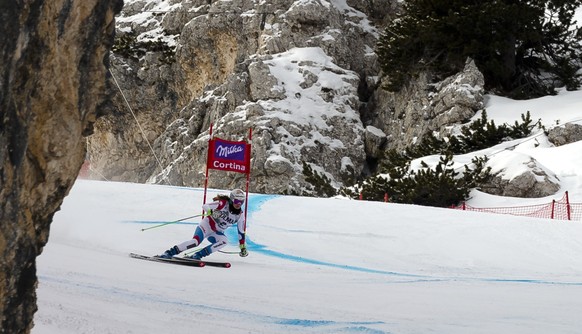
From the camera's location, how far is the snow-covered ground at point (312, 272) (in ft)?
23.7

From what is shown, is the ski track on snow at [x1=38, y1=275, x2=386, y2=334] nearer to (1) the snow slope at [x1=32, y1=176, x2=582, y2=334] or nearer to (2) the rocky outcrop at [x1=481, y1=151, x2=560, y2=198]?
(1) the snow slope at [x1=32, y1=176, x2=582, y2=334]

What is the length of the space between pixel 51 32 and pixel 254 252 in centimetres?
953

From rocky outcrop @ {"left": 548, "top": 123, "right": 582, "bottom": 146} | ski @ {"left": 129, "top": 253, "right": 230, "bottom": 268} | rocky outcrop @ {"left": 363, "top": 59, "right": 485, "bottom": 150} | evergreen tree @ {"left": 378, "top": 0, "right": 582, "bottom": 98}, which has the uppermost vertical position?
evergreen tree @ {"left": 378, "top": 0, "right": 582, "bottom": 98}

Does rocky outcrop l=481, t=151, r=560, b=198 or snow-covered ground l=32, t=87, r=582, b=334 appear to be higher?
rocky outcrop l=481, t=151, r=560, b=198

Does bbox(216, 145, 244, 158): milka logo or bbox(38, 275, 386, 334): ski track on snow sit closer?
bbox(38, 275, 386, 334): ski track on snow

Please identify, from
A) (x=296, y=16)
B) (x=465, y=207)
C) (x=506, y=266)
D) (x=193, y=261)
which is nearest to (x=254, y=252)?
(x=193, y=261)

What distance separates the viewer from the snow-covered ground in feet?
23.7

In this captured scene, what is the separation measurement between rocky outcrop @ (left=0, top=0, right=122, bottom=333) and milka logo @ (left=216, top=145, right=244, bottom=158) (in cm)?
919

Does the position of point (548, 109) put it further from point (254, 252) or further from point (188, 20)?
point (188, 20)

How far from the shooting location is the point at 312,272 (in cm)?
1098

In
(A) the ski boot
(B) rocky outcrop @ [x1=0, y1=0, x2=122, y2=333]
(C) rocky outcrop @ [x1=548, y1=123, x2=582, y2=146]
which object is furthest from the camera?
(C) rocky outcrop @ [x1=548, y1=123, x2=582, y2=146]

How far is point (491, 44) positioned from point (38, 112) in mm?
30998

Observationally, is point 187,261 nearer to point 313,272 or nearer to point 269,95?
point 313,272

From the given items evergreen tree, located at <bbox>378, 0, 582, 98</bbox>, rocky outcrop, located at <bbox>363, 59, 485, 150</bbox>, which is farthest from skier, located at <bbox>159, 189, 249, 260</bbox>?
evergreen tree, located at <bbox>378, 0, 582, 98</bbox>
